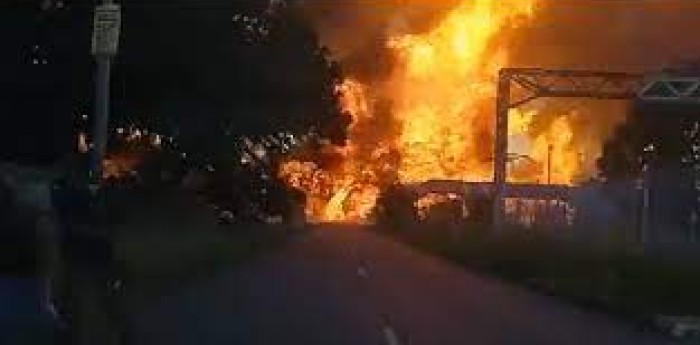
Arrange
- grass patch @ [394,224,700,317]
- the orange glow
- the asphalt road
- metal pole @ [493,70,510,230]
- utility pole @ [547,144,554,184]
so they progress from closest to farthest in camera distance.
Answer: the asphalt road → grass patch @ [394,224,700,317] → metal pole @ [493,70,510,230] → the orange glow → utility pole @ [547,144,554,184]

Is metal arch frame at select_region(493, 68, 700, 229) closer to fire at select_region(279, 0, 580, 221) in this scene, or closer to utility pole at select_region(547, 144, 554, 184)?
fire at select_region(279, 0, 580, 221)

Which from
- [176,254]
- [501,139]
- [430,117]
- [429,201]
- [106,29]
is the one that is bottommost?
[176,254]

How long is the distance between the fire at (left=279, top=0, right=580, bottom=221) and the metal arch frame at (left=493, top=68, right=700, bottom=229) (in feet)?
79.1

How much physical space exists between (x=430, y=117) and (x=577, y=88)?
1397 inches

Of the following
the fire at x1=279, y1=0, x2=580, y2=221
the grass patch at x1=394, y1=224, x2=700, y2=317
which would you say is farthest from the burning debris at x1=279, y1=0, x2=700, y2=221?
the grass patch at x1=394, y1=224, x2=700, y2=317

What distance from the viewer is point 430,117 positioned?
287 feet

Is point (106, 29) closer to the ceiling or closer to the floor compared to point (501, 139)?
closer to the floor

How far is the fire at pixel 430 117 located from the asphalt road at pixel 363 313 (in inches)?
2072

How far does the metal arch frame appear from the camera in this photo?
4659 centimetres

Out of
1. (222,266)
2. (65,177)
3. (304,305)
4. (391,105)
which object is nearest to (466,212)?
(391,105)

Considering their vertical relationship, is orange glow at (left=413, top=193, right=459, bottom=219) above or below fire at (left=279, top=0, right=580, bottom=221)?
below

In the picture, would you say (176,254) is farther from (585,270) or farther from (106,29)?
(106,29)

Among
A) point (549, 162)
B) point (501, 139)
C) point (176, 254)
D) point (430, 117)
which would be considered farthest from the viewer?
point (549, 162)

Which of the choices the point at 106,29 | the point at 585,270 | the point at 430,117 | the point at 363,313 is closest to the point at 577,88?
the point at 585,270
